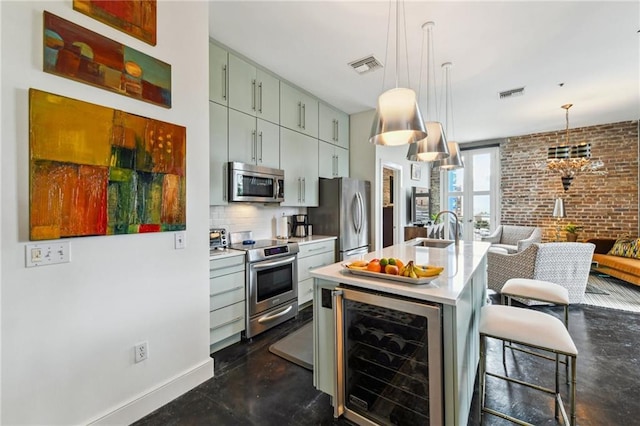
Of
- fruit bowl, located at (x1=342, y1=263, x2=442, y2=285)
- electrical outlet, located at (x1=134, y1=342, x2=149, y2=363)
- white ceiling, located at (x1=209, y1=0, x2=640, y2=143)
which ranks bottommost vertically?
electrical outlet, located at (x1=134, y1=342, x2=149, y2=363)

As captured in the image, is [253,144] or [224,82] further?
[253,144]

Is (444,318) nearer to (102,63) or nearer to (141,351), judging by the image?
(141,351)

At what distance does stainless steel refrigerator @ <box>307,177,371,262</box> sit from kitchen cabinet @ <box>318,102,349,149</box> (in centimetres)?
74

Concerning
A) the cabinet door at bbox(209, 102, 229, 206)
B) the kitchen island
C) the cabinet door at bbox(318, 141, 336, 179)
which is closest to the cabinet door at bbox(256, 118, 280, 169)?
the cabinet door at bbox(209, 102, 229, 206)

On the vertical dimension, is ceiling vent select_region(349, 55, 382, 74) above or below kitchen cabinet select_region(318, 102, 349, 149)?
above

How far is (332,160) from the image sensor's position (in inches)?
173

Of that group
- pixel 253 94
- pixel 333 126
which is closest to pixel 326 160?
pixel 333 126

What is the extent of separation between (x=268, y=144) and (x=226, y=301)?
1808 mm

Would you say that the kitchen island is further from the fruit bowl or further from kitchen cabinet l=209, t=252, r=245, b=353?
kitchen cabinet l=209, t=252, r=245, b=353

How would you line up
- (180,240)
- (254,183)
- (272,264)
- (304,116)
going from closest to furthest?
1. (180,240)
2. (272,264)
3. (254,183)
4. (304,116)

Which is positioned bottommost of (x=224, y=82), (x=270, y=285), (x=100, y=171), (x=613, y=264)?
(x=613, y=264)

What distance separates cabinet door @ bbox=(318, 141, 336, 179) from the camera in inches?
163

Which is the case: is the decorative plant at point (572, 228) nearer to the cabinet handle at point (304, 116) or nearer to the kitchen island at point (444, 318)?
the kitchen island at point (444, 318)

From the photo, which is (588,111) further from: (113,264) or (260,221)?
(113,264)
